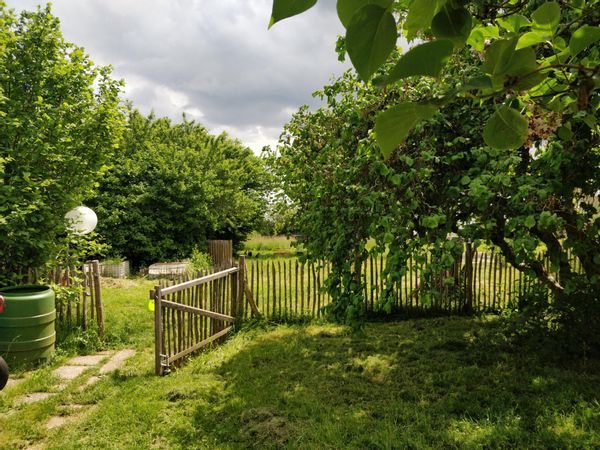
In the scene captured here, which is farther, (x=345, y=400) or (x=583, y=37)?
(x=345, y=400)

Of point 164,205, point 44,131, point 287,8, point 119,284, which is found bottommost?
point 119,284

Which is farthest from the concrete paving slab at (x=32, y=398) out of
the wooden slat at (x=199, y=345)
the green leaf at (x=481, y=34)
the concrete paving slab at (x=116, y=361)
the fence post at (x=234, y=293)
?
→ the green leaf at (x=481, y=34)

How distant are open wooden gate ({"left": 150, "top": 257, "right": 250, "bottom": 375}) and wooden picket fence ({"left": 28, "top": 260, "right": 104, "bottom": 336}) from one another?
1703 millimetres

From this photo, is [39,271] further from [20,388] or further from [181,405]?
[181,405]

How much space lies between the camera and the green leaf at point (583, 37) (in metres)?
0.51

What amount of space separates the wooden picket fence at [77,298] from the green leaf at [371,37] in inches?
301

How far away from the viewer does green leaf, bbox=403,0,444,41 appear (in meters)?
0.46

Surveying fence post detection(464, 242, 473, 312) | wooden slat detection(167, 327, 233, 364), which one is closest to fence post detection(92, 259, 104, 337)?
wooden slat detection(167, 327, 233, 364)

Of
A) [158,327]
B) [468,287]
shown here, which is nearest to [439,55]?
[158,327]

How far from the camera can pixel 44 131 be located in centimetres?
641

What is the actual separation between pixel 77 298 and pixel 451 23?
776 cm

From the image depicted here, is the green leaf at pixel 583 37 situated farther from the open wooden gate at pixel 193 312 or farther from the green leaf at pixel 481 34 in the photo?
the open wooden gate at pixel 193 312

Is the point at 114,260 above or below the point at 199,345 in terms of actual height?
above

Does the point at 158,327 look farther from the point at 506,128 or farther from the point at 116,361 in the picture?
the point at 506,128
